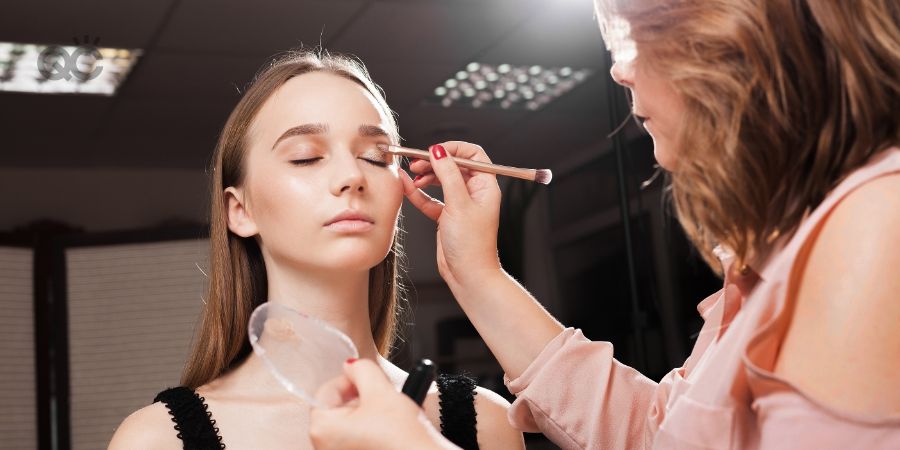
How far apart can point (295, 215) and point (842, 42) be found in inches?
29.4

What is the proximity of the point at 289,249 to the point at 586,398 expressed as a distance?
1.45 ft

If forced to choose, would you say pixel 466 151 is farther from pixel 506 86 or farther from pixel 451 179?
pixel 506 86

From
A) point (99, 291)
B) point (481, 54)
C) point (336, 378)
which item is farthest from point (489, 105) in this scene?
point (336, 378)

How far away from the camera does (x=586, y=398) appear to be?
1251mm

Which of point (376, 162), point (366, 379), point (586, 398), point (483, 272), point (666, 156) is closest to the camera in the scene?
point (366, 379)

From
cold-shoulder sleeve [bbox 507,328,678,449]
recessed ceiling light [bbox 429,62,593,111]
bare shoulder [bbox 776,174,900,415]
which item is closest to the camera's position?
bare shoulder [bbox 776,174,900,415]

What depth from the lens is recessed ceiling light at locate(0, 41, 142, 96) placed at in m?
2.19

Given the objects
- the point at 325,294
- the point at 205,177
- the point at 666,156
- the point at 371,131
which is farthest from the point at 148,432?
the point at 205,177

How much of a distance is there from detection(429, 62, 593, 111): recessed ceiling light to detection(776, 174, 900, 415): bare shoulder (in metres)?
1.86

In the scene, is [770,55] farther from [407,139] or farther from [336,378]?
[407,139]

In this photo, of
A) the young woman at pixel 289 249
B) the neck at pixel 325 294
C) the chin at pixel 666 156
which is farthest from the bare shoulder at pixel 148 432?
the chin at pixel 666 156

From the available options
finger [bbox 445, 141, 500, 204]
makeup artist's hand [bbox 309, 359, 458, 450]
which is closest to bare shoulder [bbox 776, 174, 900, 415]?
makeup artist's hand [bbox 309, 359, 458, 450]

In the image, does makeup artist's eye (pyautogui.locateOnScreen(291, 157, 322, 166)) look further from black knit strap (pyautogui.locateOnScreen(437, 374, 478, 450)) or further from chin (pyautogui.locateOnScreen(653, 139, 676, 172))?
chin (pyautogui.locateOnScreen(653, 139, 676, 172))

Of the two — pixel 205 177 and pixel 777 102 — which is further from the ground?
pixel 777 102
